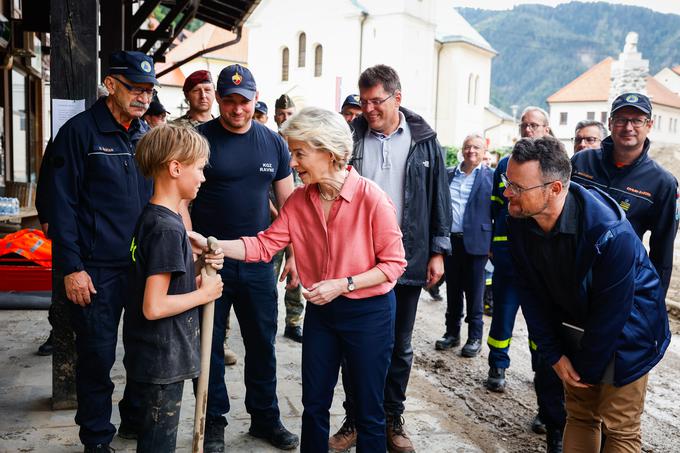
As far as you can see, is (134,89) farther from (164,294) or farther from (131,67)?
(164,294)

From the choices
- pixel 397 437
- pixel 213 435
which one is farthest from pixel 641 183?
pixel 213 435

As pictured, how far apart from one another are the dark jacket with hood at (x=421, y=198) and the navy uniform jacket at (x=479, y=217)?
8.18 feet

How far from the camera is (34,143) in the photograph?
43.9 ft

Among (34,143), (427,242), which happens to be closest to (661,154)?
(34,143)

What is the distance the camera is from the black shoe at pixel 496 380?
5336mm

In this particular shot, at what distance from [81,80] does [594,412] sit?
3712mm

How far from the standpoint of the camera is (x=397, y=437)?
396 cm

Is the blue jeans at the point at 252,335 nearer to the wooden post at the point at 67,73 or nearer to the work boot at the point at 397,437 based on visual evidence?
the work boot at the point at 397,437

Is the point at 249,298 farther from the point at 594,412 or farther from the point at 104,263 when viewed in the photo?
the point at 594,412

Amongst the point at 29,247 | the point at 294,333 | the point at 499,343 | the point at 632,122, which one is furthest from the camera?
the point at 29,247

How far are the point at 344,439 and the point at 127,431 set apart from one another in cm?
132

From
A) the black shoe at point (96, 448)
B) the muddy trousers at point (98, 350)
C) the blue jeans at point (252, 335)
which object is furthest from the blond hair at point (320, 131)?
the black shoe at point (96, 448)

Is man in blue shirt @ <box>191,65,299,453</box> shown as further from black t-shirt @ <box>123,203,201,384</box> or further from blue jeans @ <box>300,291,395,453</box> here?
black t-shirt @ <box>123,203,201,384</box>

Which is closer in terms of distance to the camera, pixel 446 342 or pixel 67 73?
pixel 67 73
